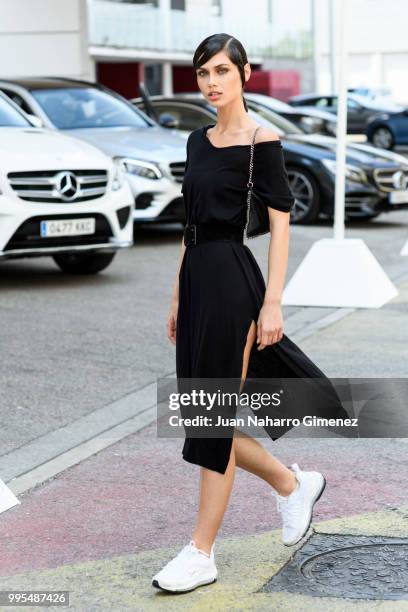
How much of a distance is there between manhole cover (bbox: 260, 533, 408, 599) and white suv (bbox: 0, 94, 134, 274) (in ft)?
20.4

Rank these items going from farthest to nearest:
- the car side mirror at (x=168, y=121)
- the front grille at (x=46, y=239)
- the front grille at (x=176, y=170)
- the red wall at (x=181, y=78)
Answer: the red wall at (x=181, y=78) → the car side mirror at (x=168, y=121) → the front grille at (x=176, y=170) → the front grille at (x=46, y=239)

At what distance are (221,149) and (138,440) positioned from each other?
2.24m

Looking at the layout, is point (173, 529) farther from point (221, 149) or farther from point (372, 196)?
point (372, 196)

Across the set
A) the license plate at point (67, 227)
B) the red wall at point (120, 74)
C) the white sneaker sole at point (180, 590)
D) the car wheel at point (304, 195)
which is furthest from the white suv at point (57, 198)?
the red wall at point (120, 74)

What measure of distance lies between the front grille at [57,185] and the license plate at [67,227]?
197 mm

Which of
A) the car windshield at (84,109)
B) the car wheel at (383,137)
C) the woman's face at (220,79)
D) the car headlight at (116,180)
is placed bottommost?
the car wheel at (383,137)

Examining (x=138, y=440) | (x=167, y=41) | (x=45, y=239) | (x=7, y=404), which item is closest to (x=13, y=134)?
(x=45, y=239)

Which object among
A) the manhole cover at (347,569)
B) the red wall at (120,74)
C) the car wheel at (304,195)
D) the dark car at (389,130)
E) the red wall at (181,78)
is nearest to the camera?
the manhole cover at (347,569)

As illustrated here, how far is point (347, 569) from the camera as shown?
13.3ft

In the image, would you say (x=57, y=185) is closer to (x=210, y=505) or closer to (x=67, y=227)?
(x=67, y=227)

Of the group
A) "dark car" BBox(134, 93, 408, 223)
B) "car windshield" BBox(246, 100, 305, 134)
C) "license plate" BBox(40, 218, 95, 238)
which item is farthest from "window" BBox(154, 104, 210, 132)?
"license plate" BBox(40, 218, 95, 238)

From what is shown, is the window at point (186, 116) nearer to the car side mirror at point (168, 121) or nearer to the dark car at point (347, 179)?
the dark car at point (347, 179)

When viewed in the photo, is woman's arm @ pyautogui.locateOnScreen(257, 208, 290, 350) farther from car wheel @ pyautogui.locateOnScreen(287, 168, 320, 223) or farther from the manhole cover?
car wheel @ pyautogui.locateOnScreen(287, 168, 320, 223)

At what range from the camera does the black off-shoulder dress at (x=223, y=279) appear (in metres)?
3.93
